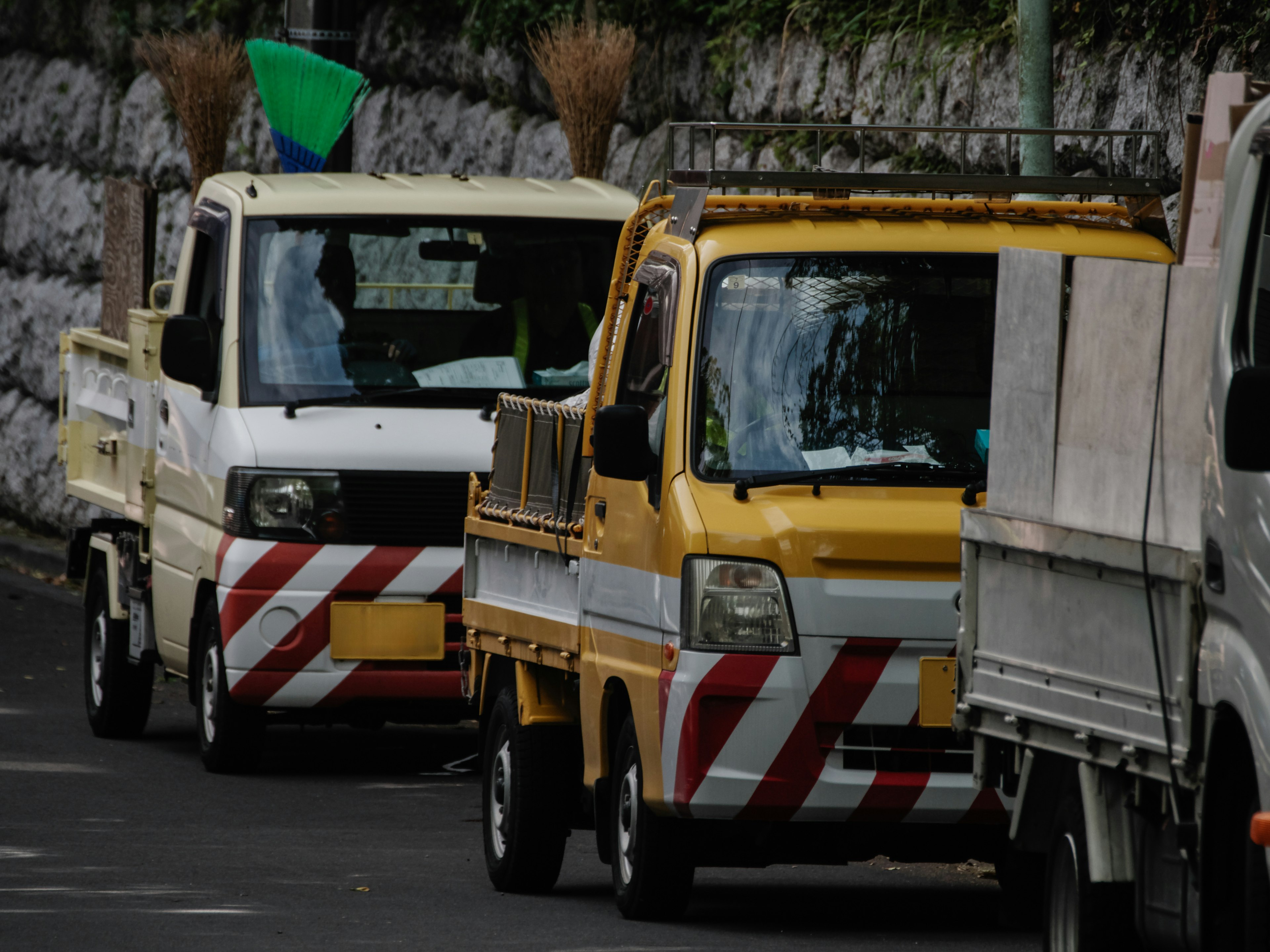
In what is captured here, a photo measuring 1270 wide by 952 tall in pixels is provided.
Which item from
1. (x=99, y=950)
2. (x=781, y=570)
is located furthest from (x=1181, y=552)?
(x=99, y=950)

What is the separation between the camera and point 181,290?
1247 cm

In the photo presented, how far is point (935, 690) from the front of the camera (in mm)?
7379

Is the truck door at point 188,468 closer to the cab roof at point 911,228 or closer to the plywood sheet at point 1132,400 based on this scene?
the cab roof at point 911,228

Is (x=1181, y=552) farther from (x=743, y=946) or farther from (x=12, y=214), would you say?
(x=12, y=214)

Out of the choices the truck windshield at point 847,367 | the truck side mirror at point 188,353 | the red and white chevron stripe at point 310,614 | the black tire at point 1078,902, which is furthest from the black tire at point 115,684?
the black tire at point 1078,902

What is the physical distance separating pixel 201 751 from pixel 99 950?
15.4 feet

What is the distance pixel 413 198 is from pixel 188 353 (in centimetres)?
129

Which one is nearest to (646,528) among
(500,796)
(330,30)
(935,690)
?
(935,690)

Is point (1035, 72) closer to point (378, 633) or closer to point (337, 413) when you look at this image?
point (337, 413)

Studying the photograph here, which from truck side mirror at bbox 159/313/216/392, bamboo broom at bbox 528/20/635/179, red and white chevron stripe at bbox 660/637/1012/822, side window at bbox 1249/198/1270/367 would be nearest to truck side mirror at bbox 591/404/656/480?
red and white chevron stripe at bbox 660/637/1012/822

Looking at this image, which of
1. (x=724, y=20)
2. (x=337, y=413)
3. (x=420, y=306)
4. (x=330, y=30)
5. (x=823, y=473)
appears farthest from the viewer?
(x=724, y=20)

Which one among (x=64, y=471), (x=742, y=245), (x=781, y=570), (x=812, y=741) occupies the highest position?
(x=742, y=245)

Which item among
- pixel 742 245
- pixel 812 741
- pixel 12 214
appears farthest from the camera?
pixel 12 214

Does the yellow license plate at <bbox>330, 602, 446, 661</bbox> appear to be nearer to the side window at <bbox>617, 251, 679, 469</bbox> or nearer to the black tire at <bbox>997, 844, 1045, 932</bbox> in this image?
the side window at <bbox>617, 251, 679, 469</bbox>
